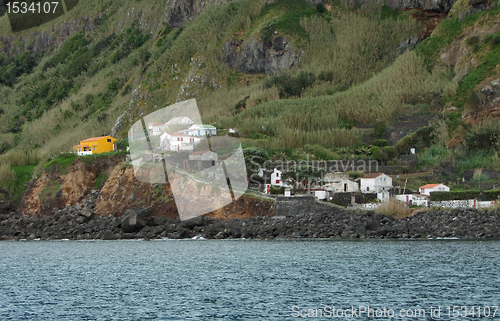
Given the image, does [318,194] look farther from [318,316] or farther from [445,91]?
[318,316]

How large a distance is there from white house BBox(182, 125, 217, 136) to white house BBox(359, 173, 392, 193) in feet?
101

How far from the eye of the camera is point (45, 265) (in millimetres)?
54438

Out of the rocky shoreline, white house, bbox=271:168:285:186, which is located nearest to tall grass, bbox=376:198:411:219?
the rocky shoreline

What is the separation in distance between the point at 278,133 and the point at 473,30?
3918cm

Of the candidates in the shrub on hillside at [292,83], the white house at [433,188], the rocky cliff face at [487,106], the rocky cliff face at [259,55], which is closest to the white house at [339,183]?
the white house at [433,188]

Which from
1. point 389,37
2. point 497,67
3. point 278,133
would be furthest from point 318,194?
point 389,37

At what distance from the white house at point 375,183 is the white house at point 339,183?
102 cm

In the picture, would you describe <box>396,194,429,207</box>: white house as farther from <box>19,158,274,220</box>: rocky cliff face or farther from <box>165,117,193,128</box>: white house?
<box>165,117,193,128</box>: white house

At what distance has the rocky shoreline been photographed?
6588 centimetres

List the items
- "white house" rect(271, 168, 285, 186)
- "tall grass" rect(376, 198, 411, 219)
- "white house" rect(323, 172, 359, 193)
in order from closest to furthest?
1. "tall grass" rect(376, 198, 411, 219)
2. "white house" rect(323, 172, 359, 193)
3. "white house" rect(271, 168, 285, 186)

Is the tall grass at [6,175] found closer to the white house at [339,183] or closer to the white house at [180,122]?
the white house at [180,122]

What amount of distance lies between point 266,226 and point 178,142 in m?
30.7

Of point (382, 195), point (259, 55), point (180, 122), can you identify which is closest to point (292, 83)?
point (259, 55)

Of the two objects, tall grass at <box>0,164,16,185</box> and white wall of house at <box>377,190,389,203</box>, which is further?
tall grass at <box>0,164,16,185</box>
